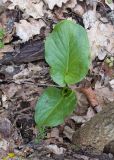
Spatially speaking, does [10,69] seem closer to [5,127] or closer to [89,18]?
[5,127]

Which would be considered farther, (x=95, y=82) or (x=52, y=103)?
(x=95, y=82)

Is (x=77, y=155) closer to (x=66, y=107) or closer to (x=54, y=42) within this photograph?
(x=66, y=107)

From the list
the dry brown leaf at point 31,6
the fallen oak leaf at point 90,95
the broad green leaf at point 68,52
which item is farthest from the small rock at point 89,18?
the broad green leaf at point 68,52

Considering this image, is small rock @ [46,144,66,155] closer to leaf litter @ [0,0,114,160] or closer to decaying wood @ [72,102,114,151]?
leaf litter @ [0,0,114,160]

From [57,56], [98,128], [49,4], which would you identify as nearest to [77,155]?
[98,128]

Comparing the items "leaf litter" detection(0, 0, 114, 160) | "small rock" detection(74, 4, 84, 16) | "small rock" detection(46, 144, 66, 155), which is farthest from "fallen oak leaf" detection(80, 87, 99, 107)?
"small rock" detection(74, 4, 84, 16)

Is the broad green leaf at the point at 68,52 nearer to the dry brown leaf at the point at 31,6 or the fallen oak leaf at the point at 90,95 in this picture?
the fallen oak leaf at the point at 90,95
